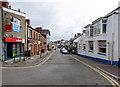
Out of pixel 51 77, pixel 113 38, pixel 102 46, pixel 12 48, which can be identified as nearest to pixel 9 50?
pixel 12 48

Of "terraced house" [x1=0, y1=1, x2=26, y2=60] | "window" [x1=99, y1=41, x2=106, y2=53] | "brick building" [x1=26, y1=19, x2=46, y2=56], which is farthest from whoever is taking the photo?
"brick building" [x1=26, y1=19, x2=46, y2=56]

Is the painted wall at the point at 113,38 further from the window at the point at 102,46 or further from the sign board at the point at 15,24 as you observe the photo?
the sign board at the point at 15,24

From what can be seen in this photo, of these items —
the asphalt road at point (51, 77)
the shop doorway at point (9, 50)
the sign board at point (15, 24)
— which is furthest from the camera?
the shop doorway at point (9, 50)

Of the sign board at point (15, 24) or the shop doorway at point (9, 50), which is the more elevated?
the sign board at point (15, 24)

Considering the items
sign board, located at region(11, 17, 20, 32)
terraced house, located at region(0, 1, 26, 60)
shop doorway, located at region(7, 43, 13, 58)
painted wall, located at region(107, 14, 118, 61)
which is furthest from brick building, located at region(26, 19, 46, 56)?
painted wall, located at region(107, 14, 118, 61)

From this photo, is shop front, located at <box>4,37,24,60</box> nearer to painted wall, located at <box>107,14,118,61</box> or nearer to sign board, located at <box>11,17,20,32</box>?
sign board, located at <box>11,17,20,32</box>

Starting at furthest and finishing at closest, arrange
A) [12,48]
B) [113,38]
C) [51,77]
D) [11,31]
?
1. [12,48]
2. [11,31]
3. [113,38]
4. [51,77]

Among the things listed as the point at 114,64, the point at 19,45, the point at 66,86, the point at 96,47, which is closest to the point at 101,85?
the point at 66,86

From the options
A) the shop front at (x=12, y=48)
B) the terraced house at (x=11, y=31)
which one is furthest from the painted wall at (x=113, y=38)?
the shop front at (x=12, y=48)

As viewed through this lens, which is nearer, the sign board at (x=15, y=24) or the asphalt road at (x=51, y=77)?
the asphalt road at (x=51, y=77)

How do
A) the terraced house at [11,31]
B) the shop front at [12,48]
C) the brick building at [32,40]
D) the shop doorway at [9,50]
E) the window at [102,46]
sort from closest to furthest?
the terraced house at [11,31] < the shop front at [12,48] < the shop doorway at [9,50] < the window at [102,46] < the brick building at [32,40]

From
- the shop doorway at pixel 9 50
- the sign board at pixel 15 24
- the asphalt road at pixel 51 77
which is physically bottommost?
the asphalt road at pixel 51 77

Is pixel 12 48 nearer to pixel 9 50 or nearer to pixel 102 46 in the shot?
pixel 9 50

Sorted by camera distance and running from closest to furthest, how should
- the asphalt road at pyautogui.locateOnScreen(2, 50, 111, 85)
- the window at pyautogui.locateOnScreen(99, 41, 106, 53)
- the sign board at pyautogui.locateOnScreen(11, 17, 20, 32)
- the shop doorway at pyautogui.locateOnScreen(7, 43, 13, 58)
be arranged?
the asphalt road at pyautogui.locateOnScreen(2, 50, 111, 85)
the sign board at pyautogui.locateOnScreen(11, 17, 20, 32)
the shop doorway at pyautogui.locateOnScreen(7, 43, 13, 58)
the window at pyautogui.locateOnScreen(99, 41, 106, 53)
